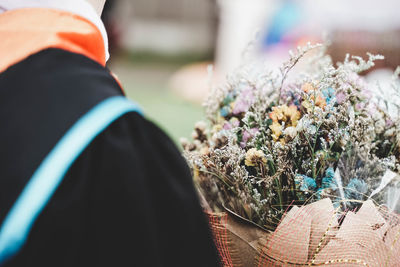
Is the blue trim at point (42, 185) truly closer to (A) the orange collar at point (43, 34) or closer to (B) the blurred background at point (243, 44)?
(A) the orange collar at point (43, 34)

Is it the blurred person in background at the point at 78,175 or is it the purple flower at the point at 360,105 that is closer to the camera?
the blurred person in background at the point at 78,175

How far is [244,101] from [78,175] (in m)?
0.67

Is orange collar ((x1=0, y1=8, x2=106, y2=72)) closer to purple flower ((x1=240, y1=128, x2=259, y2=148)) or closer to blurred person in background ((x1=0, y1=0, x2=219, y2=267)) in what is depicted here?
blurred person in background ((x1=0, y1=0, x2=219, y2=267))

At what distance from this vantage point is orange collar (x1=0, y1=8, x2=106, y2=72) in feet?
2.45

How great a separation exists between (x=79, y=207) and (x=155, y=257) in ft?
0.49

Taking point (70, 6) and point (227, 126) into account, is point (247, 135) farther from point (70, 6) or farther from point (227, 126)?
point (70, 6)

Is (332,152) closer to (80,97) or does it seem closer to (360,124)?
(360,124)

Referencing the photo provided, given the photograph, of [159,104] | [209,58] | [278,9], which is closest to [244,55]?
[278,9]

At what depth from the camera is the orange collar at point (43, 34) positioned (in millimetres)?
746

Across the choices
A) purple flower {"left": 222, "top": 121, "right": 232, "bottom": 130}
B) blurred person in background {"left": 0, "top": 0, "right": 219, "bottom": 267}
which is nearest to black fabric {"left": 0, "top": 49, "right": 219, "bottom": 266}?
blurred person in background {"left": 0, "top": 0, "right": 219, "bottom": 267}

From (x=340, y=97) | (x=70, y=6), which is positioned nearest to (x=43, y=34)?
(x=70, y=6)

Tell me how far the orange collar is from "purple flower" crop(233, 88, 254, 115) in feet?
1.61

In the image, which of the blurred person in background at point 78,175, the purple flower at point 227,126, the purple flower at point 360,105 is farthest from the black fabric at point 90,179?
the purple flower at point 360,105

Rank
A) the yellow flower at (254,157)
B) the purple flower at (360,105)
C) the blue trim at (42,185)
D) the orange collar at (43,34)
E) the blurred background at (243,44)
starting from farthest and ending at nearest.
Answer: the blurred background at (243,44) < the purple flower at (360,105) < the yellow flower at (254,157) < the orange collar at (43,34) < the blue trim at (42,185)
